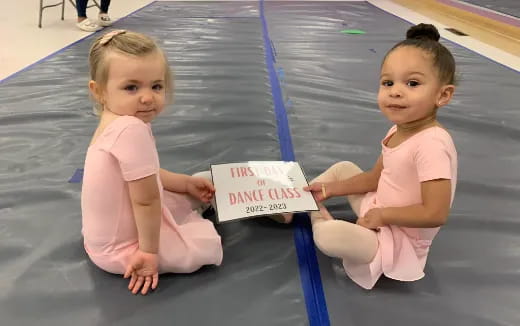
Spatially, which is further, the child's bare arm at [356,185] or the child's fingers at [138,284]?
the child's bare arm at [356,185]

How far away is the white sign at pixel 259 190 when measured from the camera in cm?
107

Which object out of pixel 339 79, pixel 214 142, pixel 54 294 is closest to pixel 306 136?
pixel 214 142

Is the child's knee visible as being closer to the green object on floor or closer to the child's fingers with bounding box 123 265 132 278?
the child's fingers with bounding box 123 265 132 278

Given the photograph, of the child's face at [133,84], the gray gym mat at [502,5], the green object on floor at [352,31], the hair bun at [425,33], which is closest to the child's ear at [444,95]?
the hair bun at [425,33]

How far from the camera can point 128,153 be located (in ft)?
2.68

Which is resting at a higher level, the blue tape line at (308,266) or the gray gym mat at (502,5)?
the gray gym mat at (502,5)

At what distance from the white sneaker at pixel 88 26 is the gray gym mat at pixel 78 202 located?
0.65 metres

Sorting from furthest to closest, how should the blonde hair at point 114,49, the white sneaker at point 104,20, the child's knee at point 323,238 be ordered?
the white sneaker at point 104,20 → the child's knee at point 323,238 → the blonde hair at point 114,49

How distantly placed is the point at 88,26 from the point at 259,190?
252cm

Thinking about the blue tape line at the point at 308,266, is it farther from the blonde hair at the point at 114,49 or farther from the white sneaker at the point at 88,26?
the white sneaker at the point at 88,26

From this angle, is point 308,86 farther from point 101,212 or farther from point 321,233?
point 101,212

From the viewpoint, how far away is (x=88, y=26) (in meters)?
3.16

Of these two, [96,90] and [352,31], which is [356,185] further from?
[352,31]

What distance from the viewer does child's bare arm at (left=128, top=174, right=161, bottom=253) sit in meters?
0.84
